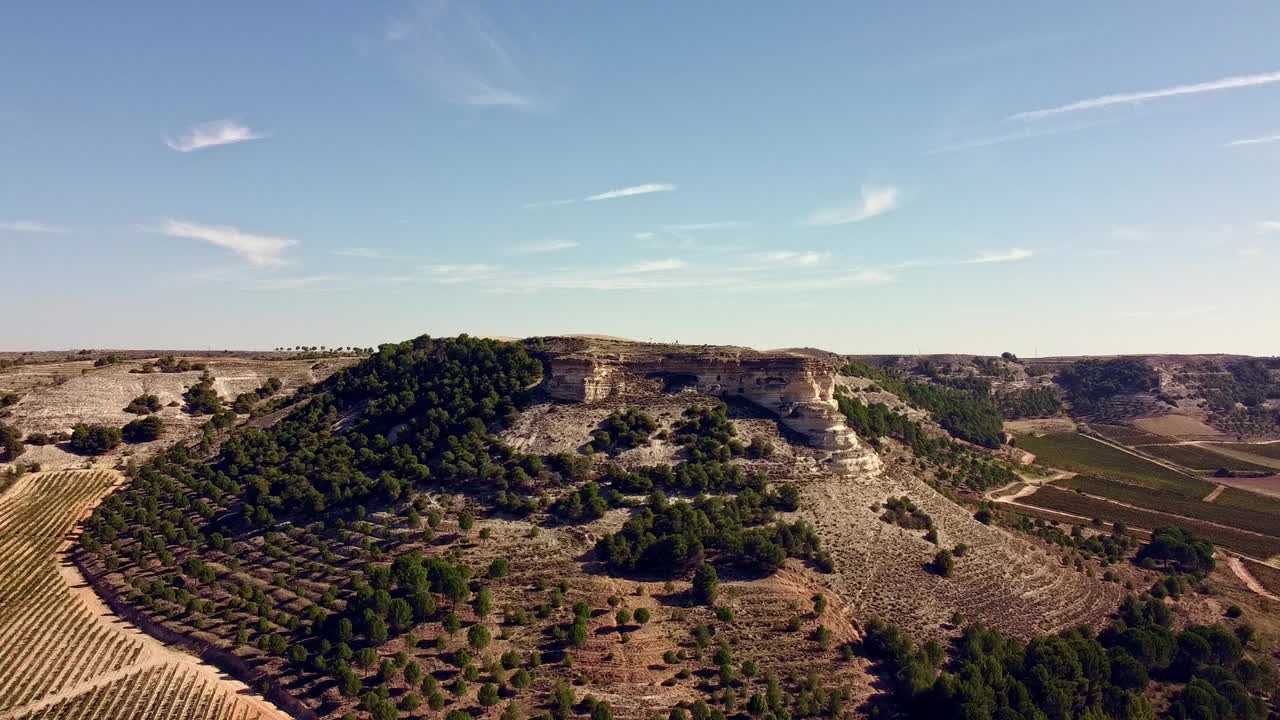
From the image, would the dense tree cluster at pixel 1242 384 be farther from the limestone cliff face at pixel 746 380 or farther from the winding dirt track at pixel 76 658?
the winding dirt track at pixel 76 658

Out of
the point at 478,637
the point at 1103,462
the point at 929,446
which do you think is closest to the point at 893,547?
the point at 478,637

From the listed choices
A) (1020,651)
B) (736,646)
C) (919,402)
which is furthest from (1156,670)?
(919,402)

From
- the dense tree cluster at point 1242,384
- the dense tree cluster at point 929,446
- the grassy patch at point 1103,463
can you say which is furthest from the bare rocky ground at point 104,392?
the dense tree cluster at point 1242,384

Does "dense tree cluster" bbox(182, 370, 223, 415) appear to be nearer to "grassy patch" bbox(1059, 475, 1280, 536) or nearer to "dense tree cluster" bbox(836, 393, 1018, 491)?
"dense tree cluster" bbox(836, 393, 1018, 491)

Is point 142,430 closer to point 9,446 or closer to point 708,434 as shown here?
point 9,446

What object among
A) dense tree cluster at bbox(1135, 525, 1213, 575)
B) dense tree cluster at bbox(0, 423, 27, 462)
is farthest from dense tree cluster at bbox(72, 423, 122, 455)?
dense tree cluster at bbox(1135, 525, 1213, 575)

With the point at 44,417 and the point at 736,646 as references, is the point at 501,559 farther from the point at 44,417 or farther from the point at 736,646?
the point at 44,417
